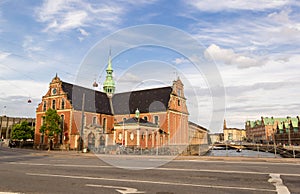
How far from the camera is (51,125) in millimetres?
50375

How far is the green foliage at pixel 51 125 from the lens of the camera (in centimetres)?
5025

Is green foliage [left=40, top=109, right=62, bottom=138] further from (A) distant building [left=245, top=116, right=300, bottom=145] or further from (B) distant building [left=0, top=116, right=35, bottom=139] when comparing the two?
(A) distant building [left=245, top=116, right=300, bottom=145]

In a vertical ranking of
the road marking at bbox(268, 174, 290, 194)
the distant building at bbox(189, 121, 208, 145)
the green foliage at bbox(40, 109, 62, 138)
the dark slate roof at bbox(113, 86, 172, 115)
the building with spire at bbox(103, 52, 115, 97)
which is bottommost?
the road marking at bbox(268, 174, 290, 194)

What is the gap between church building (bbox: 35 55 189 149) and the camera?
1911 inches

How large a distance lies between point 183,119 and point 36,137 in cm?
3348

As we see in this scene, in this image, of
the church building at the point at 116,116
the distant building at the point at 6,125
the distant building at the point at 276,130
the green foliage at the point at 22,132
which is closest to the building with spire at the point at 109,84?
the church building at the point at 116,116

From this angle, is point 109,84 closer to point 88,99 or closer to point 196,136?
point 88,99

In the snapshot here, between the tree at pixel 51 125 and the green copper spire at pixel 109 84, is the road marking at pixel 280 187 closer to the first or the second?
the tree at pixel 51 125

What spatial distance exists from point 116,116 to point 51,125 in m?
17.1

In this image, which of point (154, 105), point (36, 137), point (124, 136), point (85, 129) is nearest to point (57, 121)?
point (85, 129)

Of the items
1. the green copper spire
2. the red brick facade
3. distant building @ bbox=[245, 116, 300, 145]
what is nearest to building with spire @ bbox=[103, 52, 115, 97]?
the green copper spire

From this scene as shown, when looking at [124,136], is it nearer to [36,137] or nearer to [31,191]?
[36,137]

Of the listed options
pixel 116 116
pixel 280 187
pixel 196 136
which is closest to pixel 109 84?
pixel 116 116

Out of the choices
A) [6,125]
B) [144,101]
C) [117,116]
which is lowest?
[6,125]
